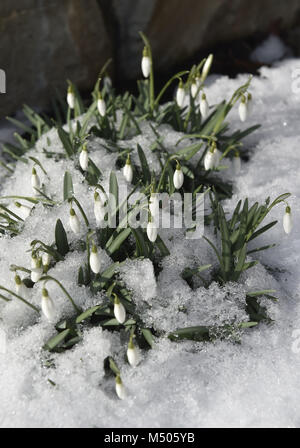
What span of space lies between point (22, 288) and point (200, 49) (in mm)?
2512

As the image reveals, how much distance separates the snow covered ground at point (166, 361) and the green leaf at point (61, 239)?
0.20ft

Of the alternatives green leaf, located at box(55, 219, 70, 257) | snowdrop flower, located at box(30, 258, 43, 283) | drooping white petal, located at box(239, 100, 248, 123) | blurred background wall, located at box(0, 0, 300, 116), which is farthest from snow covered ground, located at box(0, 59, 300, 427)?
blurred background wall, located at box(0, 0, 300, 116)

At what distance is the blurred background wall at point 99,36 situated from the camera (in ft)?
9.80

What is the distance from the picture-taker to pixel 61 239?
6.93 ft

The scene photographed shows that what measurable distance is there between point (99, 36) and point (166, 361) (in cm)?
213

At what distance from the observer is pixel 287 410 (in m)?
1.88

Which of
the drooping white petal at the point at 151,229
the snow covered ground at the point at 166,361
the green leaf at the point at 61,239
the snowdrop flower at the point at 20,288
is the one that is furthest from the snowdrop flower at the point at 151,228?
the snowdrop flower at the point at 20,288

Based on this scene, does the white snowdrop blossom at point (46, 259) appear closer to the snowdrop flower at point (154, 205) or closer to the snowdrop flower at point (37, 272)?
the snowdrop flower at point (37, 272)

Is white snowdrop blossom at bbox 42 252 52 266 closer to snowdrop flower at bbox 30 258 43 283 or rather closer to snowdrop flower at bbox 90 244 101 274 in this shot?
snowdrop flower at bbox 30 258 43 283

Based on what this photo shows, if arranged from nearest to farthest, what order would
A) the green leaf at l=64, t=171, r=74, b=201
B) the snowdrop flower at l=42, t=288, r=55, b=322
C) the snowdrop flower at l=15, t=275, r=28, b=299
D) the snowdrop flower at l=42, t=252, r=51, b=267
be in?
the snowdrop flower at l=42, t=288, r=55, b=322
the snowdrop flower at l=15, t=275, r=28, b=299
the snowdrop flower at l=42, t=252, r=51, b=267
the green leaf at l=64, t=171, r=74, b=201

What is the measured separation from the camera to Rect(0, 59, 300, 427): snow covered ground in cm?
185

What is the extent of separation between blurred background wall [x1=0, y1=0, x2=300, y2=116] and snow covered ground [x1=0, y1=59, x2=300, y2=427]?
1090 mm

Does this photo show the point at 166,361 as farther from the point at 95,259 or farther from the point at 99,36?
the point at 99,36
